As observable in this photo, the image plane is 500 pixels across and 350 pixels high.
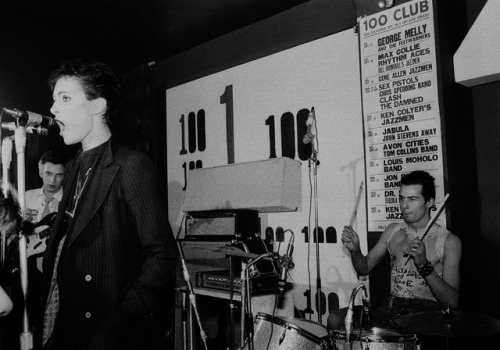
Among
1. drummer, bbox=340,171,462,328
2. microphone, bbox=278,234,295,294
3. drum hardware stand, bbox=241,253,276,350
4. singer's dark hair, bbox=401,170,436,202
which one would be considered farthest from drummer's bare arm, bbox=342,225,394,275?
drum hardware stand, bbox=241,253,276,350

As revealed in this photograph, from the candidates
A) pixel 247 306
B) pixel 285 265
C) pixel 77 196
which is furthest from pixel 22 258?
pixel 285 265

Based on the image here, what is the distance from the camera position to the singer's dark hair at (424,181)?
11.0 ft

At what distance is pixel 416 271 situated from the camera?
3.35 m

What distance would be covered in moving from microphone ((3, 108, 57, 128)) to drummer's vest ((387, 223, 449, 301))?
2.39 metres

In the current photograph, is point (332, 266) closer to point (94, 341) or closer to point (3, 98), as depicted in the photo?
point (94, 341)

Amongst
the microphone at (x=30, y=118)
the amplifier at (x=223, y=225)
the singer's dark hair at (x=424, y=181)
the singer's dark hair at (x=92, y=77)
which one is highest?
the singer's dark hair at (x=92, y=77)

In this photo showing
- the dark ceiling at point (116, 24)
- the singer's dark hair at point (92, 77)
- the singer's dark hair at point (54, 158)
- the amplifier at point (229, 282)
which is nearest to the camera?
the singer's dark hair at point (92, 77)

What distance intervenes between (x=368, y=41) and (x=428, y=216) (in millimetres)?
1455

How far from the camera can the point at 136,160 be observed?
6.47 ft

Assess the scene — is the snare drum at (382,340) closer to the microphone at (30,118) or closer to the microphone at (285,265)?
the microphone at (285,265)

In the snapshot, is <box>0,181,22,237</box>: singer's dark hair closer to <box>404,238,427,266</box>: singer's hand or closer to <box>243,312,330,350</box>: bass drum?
<box>243,312,330,350</box>: bass drum

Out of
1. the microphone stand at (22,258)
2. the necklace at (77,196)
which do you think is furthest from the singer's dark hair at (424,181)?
the microphone stand at (22,258)

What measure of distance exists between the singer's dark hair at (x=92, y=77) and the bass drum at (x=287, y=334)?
158 centimetres

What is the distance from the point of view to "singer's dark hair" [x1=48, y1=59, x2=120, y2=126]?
2076mm
